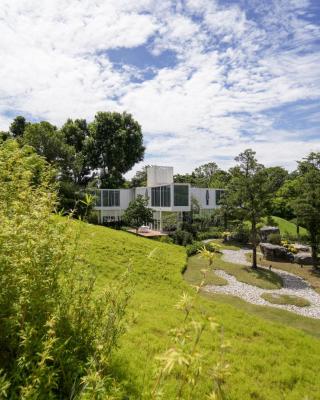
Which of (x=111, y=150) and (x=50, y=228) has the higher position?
(x=111, y=150)

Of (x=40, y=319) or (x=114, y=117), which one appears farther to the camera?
(x=114, y=117)

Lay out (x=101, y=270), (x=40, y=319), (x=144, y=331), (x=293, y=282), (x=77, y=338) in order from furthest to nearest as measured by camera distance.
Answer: (x=293, y=282) < (x=101, y=270) < (x=144, y=331) < (x=77, y=338) < (x=40, y=319)

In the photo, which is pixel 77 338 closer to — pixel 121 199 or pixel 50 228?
pixel 50 228

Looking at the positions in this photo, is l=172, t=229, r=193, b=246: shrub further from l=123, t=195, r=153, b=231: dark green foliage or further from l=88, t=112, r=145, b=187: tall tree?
l=88, t=112, r=145, b=187: tall tree

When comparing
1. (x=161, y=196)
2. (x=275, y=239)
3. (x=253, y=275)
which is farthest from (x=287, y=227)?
(x=253, y=275)

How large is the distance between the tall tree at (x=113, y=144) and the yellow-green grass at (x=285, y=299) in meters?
34.2

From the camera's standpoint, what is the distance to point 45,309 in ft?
10.3

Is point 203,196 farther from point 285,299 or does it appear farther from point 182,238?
point 285,299

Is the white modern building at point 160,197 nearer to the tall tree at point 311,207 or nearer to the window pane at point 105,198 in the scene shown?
the window pane at point 105,198

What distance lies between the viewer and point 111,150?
45906 millimetres

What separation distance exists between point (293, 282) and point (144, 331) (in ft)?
49.2

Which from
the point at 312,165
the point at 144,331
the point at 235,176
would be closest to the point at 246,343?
the point at 144,331

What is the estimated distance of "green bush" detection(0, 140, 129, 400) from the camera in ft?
8.87

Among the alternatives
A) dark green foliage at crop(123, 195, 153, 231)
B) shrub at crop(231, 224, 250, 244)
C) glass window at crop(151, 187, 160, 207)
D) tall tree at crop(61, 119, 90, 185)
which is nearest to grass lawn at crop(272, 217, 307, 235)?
shrub at crop(231, 224, 250, 244)
